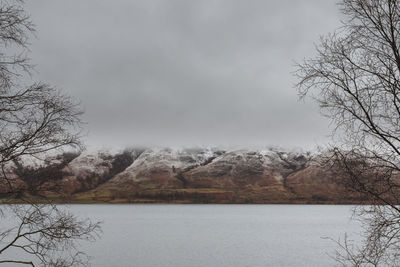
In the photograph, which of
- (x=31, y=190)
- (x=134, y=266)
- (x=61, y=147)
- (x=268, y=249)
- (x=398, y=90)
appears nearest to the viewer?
(x=398, y=90)

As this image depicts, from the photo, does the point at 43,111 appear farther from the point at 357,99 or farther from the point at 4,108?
the point at 357,99

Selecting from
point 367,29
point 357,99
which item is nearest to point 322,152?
point 357,99

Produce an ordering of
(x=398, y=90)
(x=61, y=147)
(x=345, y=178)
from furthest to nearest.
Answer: (x=61, y=147) < (x=345, y=178) < (x=398, y=90)

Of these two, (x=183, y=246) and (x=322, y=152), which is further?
(x=183, y=246)

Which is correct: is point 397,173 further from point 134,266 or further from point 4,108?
point 134,266

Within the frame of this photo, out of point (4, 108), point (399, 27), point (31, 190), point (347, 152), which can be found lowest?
point (31, 190)

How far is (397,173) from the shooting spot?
26.7 feet

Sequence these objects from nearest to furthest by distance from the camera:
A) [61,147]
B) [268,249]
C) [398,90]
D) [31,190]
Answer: [398,90] < [31,190] < [61,147] < [268,249]

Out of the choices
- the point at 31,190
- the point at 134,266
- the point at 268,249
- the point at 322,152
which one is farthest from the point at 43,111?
the point at 268,249

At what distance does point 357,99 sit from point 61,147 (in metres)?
6.81

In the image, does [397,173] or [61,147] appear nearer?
[397,173]

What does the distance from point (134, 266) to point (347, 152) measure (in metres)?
34.0

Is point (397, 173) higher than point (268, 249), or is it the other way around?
point (397, 173)

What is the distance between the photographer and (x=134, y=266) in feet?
126
